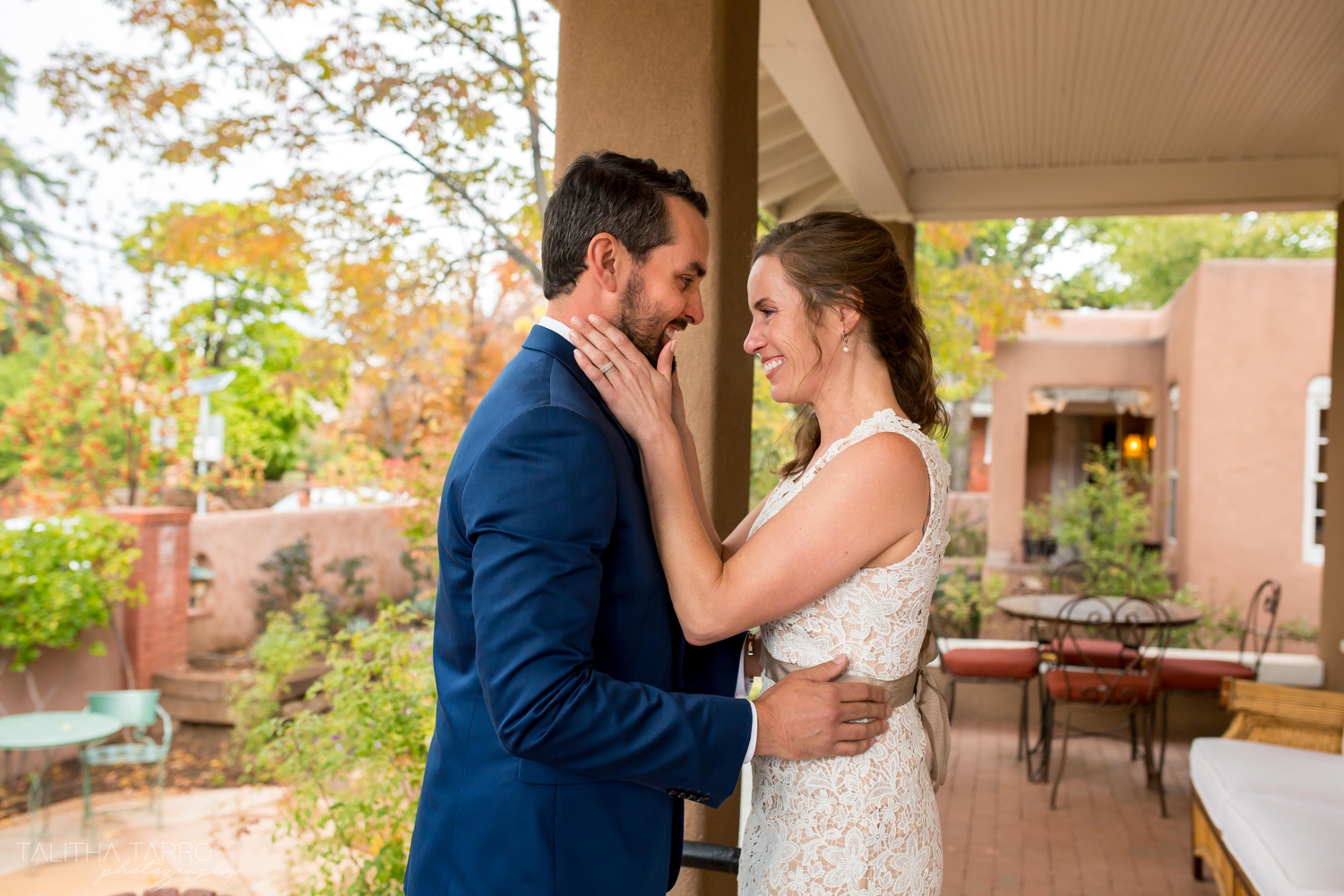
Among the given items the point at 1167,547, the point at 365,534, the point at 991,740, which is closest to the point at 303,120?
the point at 991,740

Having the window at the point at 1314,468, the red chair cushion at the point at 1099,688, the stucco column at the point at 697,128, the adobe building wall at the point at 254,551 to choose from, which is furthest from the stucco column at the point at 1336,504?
the adobe building wall at the point at 254,551

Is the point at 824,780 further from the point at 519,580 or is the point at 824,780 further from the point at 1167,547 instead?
the point at 1167,547

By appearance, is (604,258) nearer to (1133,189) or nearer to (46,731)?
(1133,189)

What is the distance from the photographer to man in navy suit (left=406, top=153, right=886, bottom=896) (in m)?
1.13

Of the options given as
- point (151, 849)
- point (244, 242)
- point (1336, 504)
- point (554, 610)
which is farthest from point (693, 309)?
point (151, 849)

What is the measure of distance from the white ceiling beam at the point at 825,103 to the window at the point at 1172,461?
7739 mm

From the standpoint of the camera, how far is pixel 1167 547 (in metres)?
12.3

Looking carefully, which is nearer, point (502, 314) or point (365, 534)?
point (502, 314)

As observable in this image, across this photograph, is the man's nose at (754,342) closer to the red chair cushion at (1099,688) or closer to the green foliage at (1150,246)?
the red chair cushion at (1099,688)

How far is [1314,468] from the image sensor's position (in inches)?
415

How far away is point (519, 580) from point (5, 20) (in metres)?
11.8

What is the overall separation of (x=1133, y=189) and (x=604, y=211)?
5.28 meters

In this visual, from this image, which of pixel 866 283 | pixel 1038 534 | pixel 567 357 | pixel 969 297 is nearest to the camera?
pixel 567 357

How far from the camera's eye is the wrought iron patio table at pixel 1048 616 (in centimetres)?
567
